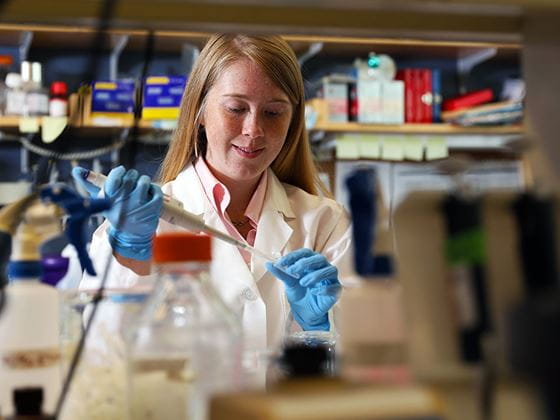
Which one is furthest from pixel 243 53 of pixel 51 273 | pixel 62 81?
pixel 62 81

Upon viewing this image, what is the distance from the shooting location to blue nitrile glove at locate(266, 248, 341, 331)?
1.69 metres

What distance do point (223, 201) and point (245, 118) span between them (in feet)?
0.83

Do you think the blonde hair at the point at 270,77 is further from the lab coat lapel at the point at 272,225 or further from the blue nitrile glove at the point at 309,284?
the blue nitrile glove at the point at 309,284

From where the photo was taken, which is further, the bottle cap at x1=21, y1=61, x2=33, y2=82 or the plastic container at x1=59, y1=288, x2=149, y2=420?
the bottle cap at x1=21, y1=61, x2=33, y2=82

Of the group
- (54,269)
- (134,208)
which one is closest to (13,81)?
(134,208)

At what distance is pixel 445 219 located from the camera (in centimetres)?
57

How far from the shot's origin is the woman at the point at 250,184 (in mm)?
1908

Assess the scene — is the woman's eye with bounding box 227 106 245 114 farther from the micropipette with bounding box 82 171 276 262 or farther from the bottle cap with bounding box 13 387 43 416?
the bottle cap with bounding box 13 387 43 416

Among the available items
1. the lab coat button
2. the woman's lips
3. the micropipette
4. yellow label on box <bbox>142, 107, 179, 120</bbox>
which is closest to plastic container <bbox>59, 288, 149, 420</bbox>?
the micropipette

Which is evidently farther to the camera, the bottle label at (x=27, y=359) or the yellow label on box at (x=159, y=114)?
the yellow label on box at (x=159, y=114)

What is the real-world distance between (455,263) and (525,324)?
62mm

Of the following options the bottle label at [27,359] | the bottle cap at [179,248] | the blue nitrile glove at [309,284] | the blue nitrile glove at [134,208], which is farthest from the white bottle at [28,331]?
the blue nitrile glove at [309,284]

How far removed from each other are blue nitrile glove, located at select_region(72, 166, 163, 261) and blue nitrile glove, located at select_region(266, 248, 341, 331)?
270mm

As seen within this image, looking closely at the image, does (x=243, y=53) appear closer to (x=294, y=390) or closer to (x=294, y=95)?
(x=294, y=95)
